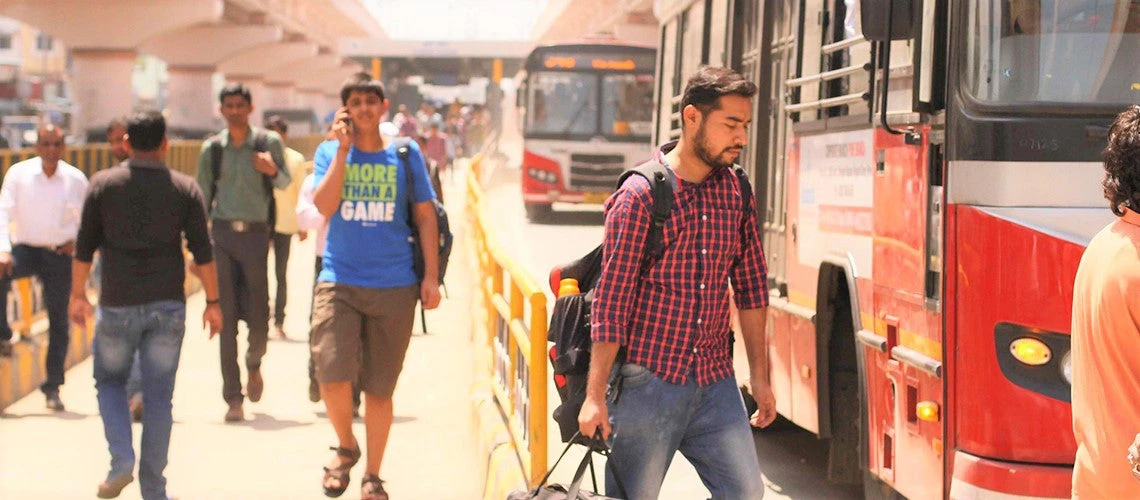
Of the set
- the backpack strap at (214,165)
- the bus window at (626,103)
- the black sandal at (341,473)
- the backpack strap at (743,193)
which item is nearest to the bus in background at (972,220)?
the backpack strap at (743,193)

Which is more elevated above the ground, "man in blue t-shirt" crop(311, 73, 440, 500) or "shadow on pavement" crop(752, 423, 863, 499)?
"man in blue t-shirt" crop(311, 73, 440, 500)

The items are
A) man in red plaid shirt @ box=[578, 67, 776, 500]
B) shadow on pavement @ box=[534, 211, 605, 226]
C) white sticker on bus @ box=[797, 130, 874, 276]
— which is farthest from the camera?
shadow on pavement @ box=[534, 211, 605, 226]

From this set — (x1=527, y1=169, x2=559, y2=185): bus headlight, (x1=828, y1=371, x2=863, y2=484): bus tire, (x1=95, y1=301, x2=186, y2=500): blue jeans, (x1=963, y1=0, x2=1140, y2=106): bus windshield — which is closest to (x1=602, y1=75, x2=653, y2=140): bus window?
(x1=527, y1=169, x2=559, y2=185): bus headlight

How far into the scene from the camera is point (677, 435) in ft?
15.1

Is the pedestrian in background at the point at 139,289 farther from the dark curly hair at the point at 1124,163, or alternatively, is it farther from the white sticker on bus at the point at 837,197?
the dark curly hair at the point at 1124,163

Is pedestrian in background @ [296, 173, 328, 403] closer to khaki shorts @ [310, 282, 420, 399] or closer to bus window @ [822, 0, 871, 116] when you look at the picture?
khaki shorts @ [310, 282, 420, 399]

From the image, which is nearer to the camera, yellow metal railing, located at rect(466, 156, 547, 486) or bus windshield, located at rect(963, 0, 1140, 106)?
bus windshield, located at rect(963, 0, 1140, 106)

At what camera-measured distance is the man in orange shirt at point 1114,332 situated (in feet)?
10.4

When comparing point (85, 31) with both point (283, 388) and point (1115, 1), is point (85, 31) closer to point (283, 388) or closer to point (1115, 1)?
point (283, 388)

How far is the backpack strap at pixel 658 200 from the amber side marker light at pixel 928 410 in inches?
66.1

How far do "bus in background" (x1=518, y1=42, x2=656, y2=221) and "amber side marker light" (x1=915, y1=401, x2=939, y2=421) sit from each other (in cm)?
2191

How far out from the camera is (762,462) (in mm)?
8898

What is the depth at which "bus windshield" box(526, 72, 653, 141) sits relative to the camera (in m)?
27.7

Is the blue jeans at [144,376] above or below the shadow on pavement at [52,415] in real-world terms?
above
